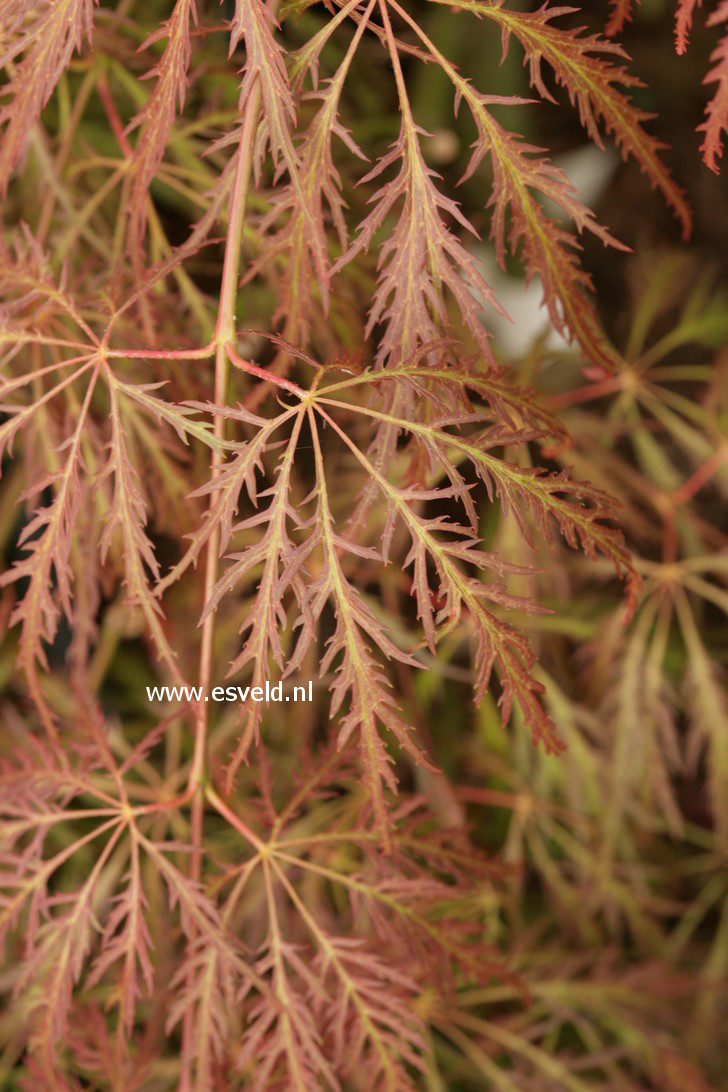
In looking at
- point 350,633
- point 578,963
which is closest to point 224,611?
point 578,963

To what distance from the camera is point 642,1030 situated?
95 cm

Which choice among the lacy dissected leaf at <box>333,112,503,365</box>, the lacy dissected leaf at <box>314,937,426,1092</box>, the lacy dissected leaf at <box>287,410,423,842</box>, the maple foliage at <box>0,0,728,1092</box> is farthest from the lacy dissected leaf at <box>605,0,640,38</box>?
the lacy dissected leaf at <box>314,937,426,1092</box>

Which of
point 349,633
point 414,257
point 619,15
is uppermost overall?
point 619,15

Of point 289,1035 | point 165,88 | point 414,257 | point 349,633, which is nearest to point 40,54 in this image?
point 165,88

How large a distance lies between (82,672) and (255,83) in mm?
478

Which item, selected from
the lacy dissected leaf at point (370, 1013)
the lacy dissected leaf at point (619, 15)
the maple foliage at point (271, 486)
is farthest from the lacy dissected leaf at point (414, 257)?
the lacy dissected leaf at point (370, 1013)

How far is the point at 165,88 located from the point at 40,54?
67 mm

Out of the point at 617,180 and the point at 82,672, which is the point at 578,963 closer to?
the point at 82,672

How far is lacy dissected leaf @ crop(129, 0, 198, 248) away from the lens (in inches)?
18.8

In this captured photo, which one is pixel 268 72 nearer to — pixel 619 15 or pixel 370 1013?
pixel 619 15

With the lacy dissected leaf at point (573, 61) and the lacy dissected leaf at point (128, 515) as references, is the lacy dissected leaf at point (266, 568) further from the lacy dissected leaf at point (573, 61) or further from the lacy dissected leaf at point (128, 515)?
the lacy dissected leaf at point (573, 61)

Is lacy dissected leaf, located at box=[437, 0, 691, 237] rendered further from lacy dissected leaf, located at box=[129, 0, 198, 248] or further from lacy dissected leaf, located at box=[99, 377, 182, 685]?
lacy dissected leaf, located at box=[99, 377, 182, 685]

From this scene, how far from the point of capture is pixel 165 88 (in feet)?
1.61

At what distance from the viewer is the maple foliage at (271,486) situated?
0.48 meters
